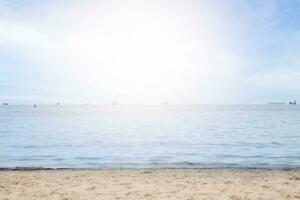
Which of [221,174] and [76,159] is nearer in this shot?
[221,174]

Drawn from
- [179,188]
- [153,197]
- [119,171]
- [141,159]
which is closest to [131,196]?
[153,197]

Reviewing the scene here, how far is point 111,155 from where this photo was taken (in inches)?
1299

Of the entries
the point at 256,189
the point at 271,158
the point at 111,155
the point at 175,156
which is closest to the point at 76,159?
the point at 111,155

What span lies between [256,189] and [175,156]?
15480 millimetres

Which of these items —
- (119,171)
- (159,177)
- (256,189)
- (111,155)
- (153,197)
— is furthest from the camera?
(111,155)

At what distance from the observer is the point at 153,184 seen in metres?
17.6

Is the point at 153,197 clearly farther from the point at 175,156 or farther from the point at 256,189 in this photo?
the point at 175,156

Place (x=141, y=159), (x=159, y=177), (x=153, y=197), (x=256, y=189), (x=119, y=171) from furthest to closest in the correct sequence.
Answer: (x=141, y=159) < (x=119, y=171) < (x=159, y=177) < (x=256, y=189) < (x=153, y=197)

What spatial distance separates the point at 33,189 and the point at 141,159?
1414 centimetres

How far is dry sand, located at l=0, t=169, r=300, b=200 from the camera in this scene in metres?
15.2

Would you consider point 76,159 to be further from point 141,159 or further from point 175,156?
point 175,156

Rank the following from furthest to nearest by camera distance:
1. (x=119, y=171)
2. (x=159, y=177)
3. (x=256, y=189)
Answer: (x=119, y=171)
(x=159, y=177)
(x=256, y=189)

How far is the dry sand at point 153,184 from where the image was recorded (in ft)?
49.8

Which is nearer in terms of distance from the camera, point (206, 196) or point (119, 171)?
point (206, 196)
